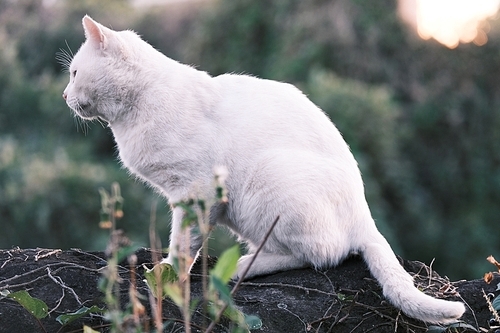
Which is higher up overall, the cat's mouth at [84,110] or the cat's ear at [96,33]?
the cat's ear at [96,33]

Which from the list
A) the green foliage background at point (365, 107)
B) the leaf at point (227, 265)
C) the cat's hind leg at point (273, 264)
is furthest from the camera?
the green foliage background at point (365, 107)

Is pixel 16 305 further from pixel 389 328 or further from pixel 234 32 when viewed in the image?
pixel 234 32

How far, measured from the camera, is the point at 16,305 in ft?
9.75

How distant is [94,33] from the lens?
11.9 ft

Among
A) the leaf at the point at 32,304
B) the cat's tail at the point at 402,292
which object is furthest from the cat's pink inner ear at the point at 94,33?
the cat's tail at the point at 402,292

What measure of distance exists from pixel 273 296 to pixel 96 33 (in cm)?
145

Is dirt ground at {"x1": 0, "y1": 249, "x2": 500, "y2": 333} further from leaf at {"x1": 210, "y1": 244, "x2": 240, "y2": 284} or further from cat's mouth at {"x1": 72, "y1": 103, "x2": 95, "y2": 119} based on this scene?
leaf at {"x1": 210, "y1": 244, "x2": 240, "y2": 284}

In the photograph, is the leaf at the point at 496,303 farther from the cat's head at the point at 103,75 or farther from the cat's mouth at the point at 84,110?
→ the cat's mouth at the point at 84,110

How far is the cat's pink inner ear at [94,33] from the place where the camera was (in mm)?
3615

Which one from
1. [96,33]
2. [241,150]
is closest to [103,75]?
[96,33]

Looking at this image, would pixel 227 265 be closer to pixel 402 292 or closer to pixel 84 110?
pixel 402 292

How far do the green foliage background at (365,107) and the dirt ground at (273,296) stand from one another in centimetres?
707

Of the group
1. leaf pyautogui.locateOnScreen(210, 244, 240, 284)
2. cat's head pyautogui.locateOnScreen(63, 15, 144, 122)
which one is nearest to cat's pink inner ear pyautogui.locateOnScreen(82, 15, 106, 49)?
cat's head pyautogui.locateOnScreen(63, 15, 144, 122)

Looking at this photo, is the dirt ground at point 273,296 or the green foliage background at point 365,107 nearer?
the dirt ground at point 273,296
